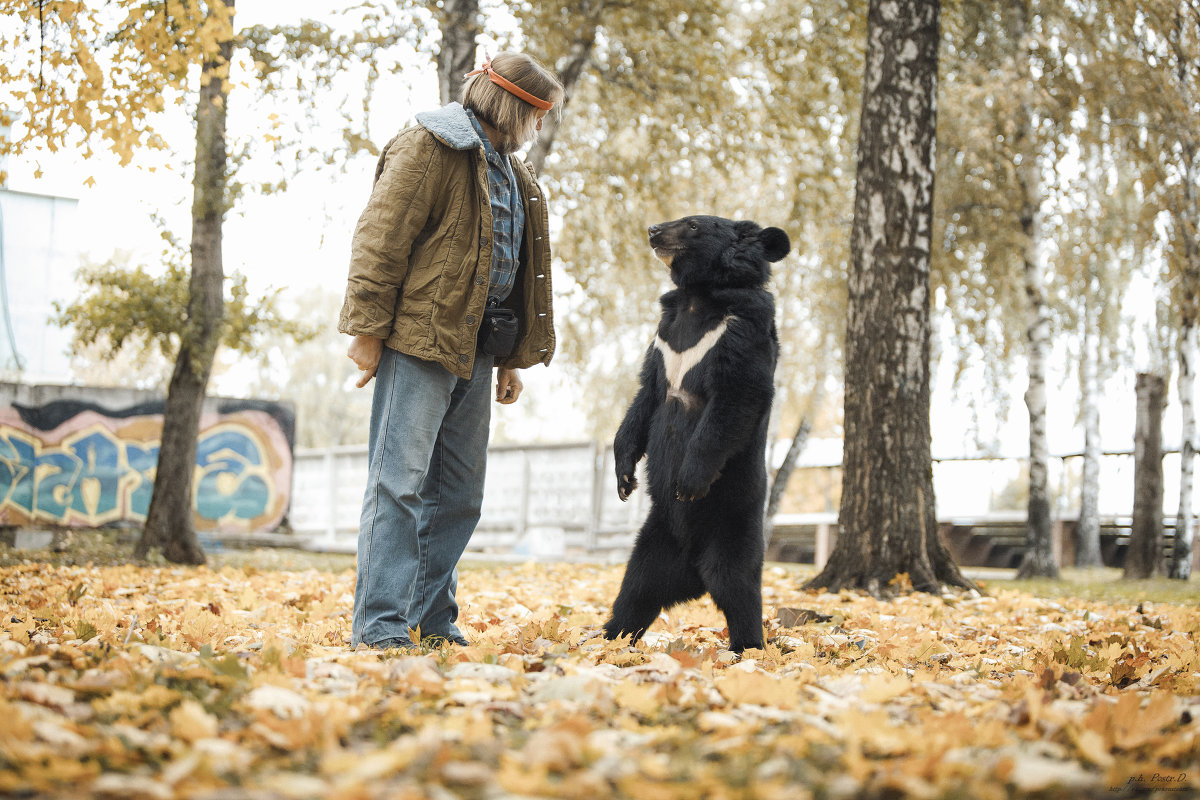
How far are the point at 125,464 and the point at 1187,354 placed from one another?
14.9 meters

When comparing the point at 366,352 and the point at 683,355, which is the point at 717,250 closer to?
the point at 683,355

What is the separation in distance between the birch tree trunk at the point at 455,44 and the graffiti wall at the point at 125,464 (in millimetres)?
8261

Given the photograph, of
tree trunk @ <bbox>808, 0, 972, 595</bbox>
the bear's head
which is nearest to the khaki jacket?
the bear's head

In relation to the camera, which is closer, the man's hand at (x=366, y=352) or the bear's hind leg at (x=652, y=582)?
the man's hand at (x=366, y=352)

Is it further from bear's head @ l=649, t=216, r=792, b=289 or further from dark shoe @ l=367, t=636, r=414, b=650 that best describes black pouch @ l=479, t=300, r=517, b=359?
dark shoe @ l=367, t=636, r=414, b=650

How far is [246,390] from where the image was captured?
3822cm

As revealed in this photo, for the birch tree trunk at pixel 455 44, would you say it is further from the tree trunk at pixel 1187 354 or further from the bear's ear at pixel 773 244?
the tree trunk at pixel 1187 354

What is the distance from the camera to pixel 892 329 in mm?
6500

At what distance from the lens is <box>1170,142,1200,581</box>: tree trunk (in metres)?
9.78

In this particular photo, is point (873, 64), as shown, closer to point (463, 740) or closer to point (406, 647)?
point (406, 647)

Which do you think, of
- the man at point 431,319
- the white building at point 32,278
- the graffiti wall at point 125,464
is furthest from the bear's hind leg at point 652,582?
the white building at point 32,278

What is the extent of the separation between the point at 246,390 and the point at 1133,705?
3941 centimetres

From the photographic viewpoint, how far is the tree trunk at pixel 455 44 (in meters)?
8.52

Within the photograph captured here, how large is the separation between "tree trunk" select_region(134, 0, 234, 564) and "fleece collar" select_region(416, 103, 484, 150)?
239 inches
